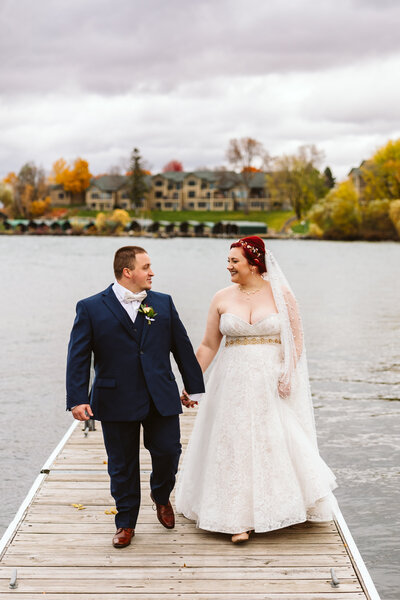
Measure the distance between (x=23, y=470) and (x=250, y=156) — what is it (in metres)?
129

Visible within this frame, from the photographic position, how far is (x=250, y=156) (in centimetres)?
13725

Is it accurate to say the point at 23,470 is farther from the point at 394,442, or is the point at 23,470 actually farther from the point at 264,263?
the point at 264,263

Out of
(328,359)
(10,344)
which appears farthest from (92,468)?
(10,344)

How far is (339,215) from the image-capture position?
104000mm

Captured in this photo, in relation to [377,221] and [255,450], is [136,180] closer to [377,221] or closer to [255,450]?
[377,221]

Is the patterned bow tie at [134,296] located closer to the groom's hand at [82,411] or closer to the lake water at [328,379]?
the groom's hand at [82,411]

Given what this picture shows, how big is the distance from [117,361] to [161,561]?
1.31 meters

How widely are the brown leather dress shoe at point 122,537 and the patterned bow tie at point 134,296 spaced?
60.6 inches

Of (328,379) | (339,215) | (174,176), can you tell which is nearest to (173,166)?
(174,176)

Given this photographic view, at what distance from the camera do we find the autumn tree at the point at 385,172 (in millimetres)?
101250

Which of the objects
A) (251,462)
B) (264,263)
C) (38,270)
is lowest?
(38,270)

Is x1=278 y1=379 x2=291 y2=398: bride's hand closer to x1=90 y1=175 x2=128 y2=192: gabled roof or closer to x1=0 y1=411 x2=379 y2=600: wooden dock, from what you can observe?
x1=0 y1=411 x2=379 y2=600: wooden dock

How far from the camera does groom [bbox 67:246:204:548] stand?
5.23 m

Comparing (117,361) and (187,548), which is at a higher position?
(117,361)
